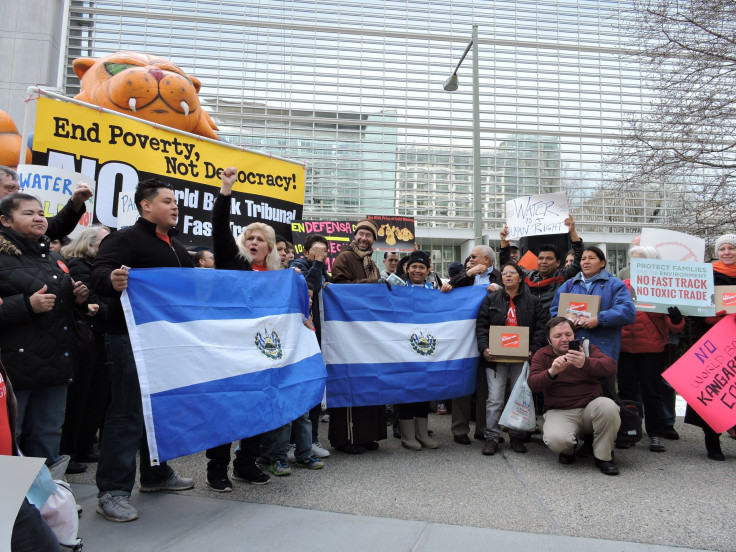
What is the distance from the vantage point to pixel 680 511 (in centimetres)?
383

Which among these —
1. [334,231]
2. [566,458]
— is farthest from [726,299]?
[334,231]

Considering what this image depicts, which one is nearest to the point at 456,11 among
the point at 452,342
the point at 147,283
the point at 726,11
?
the point at 726,11

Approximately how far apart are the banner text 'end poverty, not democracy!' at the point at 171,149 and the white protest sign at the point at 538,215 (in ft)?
9.97

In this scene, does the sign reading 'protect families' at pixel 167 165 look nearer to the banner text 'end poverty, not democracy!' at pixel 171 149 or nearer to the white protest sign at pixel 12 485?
the banner text 'end poverty, not democracy!' at pixel 171 149

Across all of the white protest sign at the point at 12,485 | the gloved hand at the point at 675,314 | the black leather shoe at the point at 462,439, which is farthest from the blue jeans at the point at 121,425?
the gloved hand at the point at 675,314

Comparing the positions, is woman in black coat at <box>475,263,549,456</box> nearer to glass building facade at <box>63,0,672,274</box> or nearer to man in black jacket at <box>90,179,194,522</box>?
man in black jacket at <box>90,179,194,522</box>

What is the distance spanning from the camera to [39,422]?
344 centimetres

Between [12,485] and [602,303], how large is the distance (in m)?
5.12

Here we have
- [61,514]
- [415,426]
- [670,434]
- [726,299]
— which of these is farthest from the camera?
[670,434]

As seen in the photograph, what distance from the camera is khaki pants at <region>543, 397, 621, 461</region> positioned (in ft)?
15.7

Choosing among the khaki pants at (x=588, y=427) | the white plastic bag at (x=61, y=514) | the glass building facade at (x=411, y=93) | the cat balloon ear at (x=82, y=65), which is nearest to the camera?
the white plastic bag at (x=61, y=514)

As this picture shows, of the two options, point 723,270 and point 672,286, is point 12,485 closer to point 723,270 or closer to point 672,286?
point 672,286

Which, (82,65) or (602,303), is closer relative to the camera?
(602,303)

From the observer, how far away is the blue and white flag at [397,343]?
539cm
